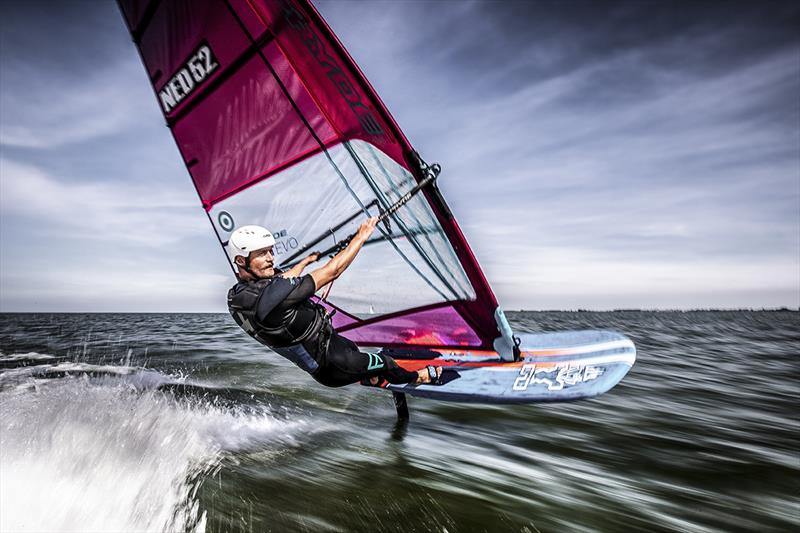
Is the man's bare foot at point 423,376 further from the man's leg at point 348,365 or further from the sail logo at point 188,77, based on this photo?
the sail logo at point 188,77

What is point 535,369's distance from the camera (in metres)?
4.06

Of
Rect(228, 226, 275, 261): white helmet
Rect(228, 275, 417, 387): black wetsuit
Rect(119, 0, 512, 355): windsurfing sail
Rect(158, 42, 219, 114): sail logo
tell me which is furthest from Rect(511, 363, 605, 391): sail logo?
Rect(158, 42, 219, 114): sail logo

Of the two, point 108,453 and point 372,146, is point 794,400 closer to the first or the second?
point 372,146

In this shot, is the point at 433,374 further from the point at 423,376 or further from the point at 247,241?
the point at 247,241

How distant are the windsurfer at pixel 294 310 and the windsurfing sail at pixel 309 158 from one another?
68cm

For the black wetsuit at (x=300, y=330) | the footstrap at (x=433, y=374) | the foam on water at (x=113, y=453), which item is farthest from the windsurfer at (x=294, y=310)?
the foam on water at (x=113, y=453)

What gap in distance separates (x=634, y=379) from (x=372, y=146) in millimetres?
6773

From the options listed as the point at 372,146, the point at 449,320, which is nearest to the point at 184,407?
the point at 449,320

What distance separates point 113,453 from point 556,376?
12.1ft

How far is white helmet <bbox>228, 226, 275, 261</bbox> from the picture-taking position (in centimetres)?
306

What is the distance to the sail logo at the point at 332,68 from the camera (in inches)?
114

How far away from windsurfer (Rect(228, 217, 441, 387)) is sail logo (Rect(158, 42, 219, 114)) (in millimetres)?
1889

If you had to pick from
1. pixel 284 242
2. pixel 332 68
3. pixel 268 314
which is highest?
pixel 332 68

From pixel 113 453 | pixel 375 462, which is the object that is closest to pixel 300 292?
pixel 375 462
